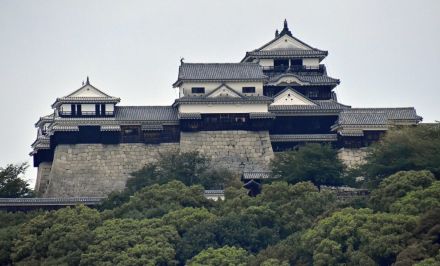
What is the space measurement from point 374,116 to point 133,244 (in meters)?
15.9

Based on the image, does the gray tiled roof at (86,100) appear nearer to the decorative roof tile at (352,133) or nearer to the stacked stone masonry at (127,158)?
the stacked stone masonry at (127,158)

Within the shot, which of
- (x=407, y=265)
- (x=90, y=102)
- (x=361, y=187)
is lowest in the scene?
(x=407, y=265)

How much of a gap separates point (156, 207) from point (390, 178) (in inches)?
326

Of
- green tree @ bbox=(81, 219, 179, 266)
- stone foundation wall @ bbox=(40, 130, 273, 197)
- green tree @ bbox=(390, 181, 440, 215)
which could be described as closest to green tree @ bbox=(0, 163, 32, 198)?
stone foundation wall @ bbox=(40, 130, 273, 197)

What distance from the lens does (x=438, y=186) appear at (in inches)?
2228

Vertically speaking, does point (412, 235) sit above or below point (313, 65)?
below

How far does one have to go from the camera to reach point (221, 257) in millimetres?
56750

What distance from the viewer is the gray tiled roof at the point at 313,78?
241 ft

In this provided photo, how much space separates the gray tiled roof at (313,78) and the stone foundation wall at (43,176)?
9.30 meters

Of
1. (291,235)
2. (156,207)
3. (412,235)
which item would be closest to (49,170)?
(156,207)

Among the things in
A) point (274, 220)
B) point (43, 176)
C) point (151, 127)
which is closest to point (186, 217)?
point (274, 220)

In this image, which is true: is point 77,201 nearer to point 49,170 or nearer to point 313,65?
point 49,170

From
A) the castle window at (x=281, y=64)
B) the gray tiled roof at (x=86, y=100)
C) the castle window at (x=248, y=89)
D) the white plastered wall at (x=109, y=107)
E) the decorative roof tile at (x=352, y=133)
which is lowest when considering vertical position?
the decorative roof tile at (x=352, y=133)

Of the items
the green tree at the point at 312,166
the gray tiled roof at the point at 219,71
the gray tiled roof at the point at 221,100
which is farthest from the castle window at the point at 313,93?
the green tree at the point at 312,166
